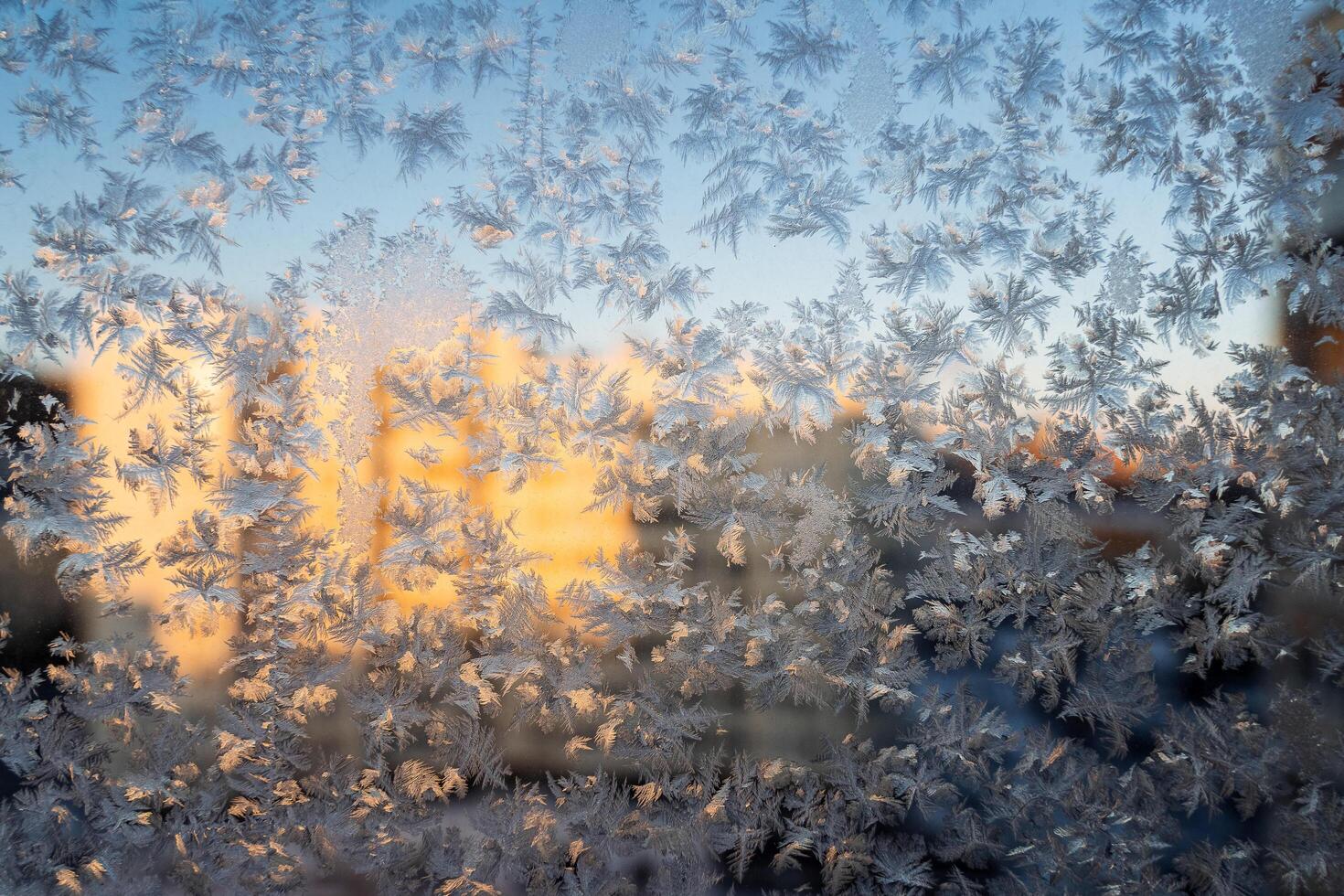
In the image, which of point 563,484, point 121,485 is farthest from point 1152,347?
point 121,485

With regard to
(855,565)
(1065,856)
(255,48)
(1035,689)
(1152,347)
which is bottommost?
(1065,856)

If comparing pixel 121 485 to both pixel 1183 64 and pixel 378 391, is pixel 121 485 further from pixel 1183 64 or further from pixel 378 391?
pixel 1183 64

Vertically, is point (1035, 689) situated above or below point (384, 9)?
below

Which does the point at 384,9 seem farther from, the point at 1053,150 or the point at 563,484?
the point at 1053,150

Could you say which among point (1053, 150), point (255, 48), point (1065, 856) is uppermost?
point (255, 48)

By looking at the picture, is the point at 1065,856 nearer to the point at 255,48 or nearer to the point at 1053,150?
the point at 1053,150

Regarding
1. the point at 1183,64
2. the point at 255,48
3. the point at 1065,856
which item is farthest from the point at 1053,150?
the point at 255,48

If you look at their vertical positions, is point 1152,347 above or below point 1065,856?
above

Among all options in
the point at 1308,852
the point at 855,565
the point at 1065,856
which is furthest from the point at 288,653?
the point at 1308,852
